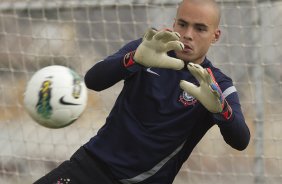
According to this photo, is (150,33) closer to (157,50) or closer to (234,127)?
(157,50)

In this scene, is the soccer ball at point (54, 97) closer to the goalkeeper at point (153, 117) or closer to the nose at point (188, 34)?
the goalkeeper at point (153, 117)

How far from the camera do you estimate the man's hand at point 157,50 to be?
321 cm

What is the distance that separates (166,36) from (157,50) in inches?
3.7

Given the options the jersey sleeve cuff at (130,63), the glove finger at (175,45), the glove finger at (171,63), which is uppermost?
the glove finger at (175,45)

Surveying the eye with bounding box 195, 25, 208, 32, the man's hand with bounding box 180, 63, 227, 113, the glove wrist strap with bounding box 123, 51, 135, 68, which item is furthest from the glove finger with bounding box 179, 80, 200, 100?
the eye with bounding box 195, 25, 208, 32

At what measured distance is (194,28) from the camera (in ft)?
11.7

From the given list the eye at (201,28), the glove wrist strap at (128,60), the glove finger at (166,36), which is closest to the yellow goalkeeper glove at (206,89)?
the glove finger at (166,36)

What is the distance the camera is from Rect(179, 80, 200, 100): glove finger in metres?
3.21

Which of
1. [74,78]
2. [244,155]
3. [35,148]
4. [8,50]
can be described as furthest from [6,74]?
[74,78]

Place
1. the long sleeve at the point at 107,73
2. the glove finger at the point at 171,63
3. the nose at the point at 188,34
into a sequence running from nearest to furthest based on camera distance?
the glove finger at the point at 171,63
the long sleeve at the point at 107,73
the nose at the point at 188,34

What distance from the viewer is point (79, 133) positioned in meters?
6.01

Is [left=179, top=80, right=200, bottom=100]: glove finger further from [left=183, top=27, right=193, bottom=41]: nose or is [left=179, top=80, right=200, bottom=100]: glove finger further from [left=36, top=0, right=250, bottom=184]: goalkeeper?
[left=183, top=27, right=193, bottom=41]: nose

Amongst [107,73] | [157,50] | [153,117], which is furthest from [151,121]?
[157,50]

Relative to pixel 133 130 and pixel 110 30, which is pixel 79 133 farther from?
pixel 133 130
